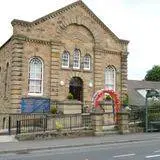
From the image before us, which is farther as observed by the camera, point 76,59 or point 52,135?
point 76,59

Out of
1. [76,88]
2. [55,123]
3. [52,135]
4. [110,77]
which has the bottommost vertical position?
[52,135]

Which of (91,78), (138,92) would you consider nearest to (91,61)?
(91,78)

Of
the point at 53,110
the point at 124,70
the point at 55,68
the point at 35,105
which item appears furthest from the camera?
the point at 124,70

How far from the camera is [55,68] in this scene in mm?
32188

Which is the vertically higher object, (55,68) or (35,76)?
(55,68)

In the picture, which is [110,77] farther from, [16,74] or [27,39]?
[16,74]

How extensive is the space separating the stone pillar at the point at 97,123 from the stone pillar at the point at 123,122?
6.02 ft

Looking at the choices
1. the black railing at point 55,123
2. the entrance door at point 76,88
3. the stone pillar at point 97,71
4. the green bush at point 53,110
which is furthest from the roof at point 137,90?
the black railing at point 55,123

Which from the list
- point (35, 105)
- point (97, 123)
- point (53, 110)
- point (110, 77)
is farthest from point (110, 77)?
point (97, 123)

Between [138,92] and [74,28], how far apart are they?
18652 millimetres

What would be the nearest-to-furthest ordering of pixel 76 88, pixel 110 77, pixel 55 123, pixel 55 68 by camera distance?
pixel 55 123 < pixel 55 68 < pixel 76 88 < pixel 110 77

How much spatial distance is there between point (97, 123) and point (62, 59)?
29.2 ft

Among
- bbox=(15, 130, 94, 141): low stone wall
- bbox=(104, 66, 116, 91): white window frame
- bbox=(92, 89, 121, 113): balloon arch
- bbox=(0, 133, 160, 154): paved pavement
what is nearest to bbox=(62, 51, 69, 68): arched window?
bbox=(92, 89, 121, 113): balloon arch

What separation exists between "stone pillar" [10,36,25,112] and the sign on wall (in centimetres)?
51
